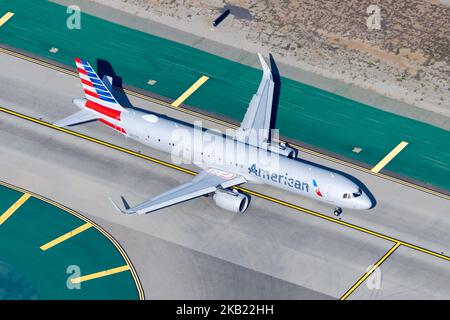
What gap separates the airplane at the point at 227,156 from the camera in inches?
3952

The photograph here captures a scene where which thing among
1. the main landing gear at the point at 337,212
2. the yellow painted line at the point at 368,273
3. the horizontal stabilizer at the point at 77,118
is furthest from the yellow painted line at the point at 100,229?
the main landing gear at the point at 337,212

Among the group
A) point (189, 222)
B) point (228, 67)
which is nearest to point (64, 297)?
point (189, 222)

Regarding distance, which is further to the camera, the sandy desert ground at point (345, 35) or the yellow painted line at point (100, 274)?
the sandy desert ground at point (345, 35)

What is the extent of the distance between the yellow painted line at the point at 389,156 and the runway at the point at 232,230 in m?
1.88

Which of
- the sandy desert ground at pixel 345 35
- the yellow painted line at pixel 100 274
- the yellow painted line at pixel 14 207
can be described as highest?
the sandy desert ground at pixel 345 35

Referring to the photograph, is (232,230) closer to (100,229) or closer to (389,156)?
(100,229)

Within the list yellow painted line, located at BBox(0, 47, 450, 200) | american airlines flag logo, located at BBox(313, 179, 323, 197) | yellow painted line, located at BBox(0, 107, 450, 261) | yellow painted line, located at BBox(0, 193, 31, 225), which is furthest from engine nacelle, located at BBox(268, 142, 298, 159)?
yellow painted line, located at BBox(0, 193, 31, 225)

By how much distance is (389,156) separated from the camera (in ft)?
362

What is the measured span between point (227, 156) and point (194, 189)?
5.09 m

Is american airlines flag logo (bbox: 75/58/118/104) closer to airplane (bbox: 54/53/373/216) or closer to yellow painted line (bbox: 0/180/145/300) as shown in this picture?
airplane (bbox: 54/53/373/216)

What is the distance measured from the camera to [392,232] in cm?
10131

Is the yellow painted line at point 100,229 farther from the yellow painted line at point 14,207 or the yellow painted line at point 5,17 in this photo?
the yellow painted line at point 5,17

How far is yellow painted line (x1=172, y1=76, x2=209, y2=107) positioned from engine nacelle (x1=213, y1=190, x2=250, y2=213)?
698 inches

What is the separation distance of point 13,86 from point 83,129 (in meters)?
11.5
